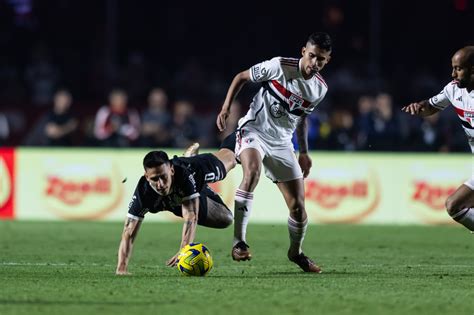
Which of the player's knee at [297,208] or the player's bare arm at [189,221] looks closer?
Answer: the player's bare arm at [189,221]

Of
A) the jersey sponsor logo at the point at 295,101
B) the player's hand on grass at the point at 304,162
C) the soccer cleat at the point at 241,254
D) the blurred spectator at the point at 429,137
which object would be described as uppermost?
the jersey sponsor logo at the point at 295,101

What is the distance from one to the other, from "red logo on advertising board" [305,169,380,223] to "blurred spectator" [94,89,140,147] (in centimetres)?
366

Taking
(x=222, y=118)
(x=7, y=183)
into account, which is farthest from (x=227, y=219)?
(x=7, y=183)

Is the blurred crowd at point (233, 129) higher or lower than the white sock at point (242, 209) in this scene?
higher

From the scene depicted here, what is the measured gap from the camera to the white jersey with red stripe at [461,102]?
1051 cm

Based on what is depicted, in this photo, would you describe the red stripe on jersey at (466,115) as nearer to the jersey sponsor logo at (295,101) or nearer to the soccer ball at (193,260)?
the jersey sponsor logo at (295,101)

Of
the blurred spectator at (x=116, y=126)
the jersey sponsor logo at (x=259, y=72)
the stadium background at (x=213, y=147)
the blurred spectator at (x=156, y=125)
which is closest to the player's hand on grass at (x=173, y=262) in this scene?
the stadium background at (x=213, y=147)

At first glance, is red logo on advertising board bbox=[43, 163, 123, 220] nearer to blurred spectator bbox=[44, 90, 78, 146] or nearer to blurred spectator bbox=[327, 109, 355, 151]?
blurred spectator bbox=[44, 90, 78, 146]

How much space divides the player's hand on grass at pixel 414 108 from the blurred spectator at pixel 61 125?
1048cm

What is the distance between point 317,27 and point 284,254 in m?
13.1

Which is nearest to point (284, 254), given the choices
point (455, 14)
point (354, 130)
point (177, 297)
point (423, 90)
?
point (177, 297)

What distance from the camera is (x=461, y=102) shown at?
34.8 ft

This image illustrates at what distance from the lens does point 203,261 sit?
959 cm

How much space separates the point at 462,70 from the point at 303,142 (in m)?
1.87
